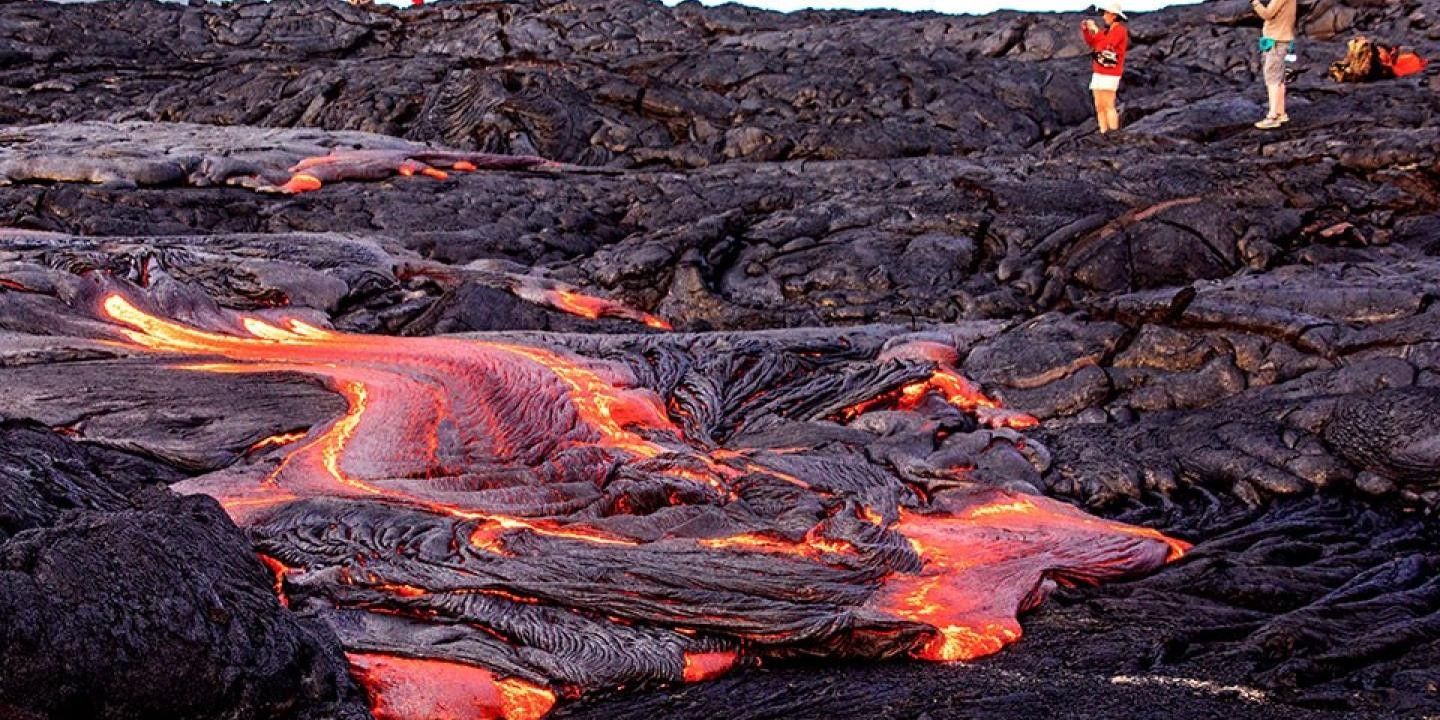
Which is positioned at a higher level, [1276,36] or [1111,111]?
[1276,36]

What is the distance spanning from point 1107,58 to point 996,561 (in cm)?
1216

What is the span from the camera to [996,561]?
701 cm

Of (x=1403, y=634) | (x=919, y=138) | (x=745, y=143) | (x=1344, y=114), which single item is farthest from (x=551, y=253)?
(x=1403, y=634)

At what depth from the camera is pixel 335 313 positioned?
12.0m

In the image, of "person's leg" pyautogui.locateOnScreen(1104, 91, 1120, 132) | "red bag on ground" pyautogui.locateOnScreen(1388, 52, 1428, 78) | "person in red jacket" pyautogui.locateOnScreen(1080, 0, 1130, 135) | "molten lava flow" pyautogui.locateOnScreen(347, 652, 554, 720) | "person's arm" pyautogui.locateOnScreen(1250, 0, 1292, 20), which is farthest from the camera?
"red bag on ground" pyautogui.locateOnScreen(1388, 52, 1428, 78)

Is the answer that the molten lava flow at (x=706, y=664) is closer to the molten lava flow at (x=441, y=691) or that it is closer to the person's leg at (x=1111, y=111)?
the molten lava flow at (x=441, y=691)

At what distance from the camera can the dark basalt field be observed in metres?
5.46

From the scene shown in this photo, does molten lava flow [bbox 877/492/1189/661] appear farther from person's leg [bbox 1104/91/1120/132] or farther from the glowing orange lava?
person's leg [bbox 1104/91/1120/132]

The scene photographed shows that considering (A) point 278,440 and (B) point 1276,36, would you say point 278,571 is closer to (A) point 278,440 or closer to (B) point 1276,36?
(A) point 278,440

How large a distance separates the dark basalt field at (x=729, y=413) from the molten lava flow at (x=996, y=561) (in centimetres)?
4

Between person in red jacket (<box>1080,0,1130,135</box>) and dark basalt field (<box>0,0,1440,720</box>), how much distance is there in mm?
579

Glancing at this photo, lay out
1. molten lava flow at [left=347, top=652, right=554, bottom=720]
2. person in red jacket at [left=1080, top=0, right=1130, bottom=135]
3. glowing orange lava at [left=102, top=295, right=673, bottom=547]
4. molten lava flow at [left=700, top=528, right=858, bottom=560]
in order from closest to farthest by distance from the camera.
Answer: molten lava flow at [left=347, top=652, right=554, bottom=720]
molten lava flow at [left=700, top=528, right=858, bottom=560]
glowing orange lava at [left=102, top=295, right=673, bottom=547]
person in red jacket at [left=1080, top=0, right=1130, bottom=135]

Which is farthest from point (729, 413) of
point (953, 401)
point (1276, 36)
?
point (1276, 36)

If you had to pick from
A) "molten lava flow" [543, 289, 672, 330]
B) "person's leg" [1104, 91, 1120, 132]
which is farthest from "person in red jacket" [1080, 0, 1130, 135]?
"molten lava flow" [543, 289, 672, 330]
